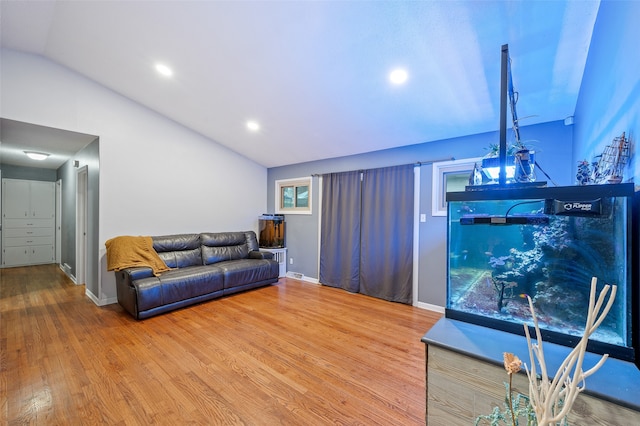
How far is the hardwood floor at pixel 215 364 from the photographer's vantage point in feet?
5.56

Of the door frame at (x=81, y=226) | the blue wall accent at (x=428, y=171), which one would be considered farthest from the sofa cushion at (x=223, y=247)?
the door frame at (x=81, y=226)

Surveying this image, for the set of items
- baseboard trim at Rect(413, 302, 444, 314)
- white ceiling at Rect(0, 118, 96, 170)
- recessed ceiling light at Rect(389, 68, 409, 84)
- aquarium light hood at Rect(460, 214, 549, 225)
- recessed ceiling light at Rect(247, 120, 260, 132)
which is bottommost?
baseboard trim at Rect(413, 302, 444, 314)

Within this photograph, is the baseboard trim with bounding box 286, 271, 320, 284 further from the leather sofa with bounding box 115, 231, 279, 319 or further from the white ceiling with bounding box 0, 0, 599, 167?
the white ceiling with bounding box 0, 0, 599, 167

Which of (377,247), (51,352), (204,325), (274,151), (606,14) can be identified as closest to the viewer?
(606,14)

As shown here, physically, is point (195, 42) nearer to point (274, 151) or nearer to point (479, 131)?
point (274, 151)

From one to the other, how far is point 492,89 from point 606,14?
3.05 feet

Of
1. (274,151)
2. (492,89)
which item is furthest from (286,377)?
(274,151)

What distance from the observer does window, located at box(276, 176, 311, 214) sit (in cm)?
506

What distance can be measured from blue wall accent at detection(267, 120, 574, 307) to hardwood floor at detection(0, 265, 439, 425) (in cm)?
61

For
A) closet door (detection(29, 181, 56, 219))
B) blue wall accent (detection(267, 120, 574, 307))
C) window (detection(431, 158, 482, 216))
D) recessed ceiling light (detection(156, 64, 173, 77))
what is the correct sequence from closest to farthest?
blue wall accent (detection(267, 120, 574, 307)) → recessed ceiling light (detection(156, 64, 173, 77)) → window (detection(431, 158, 482, 216)) → closet door (detection(29, 181, 56, 219))

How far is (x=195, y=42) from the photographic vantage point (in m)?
2.51

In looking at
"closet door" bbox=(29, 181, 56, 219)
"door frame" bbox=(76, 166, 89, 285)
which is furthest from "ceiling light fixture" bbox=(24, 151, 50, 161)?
"closet door" bbox=(29, 181, 56, 219)

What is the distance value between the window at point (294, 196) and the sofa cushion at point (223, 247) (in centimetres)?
106

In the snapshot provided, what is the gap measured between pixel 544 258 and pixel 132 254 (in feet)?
13.9
